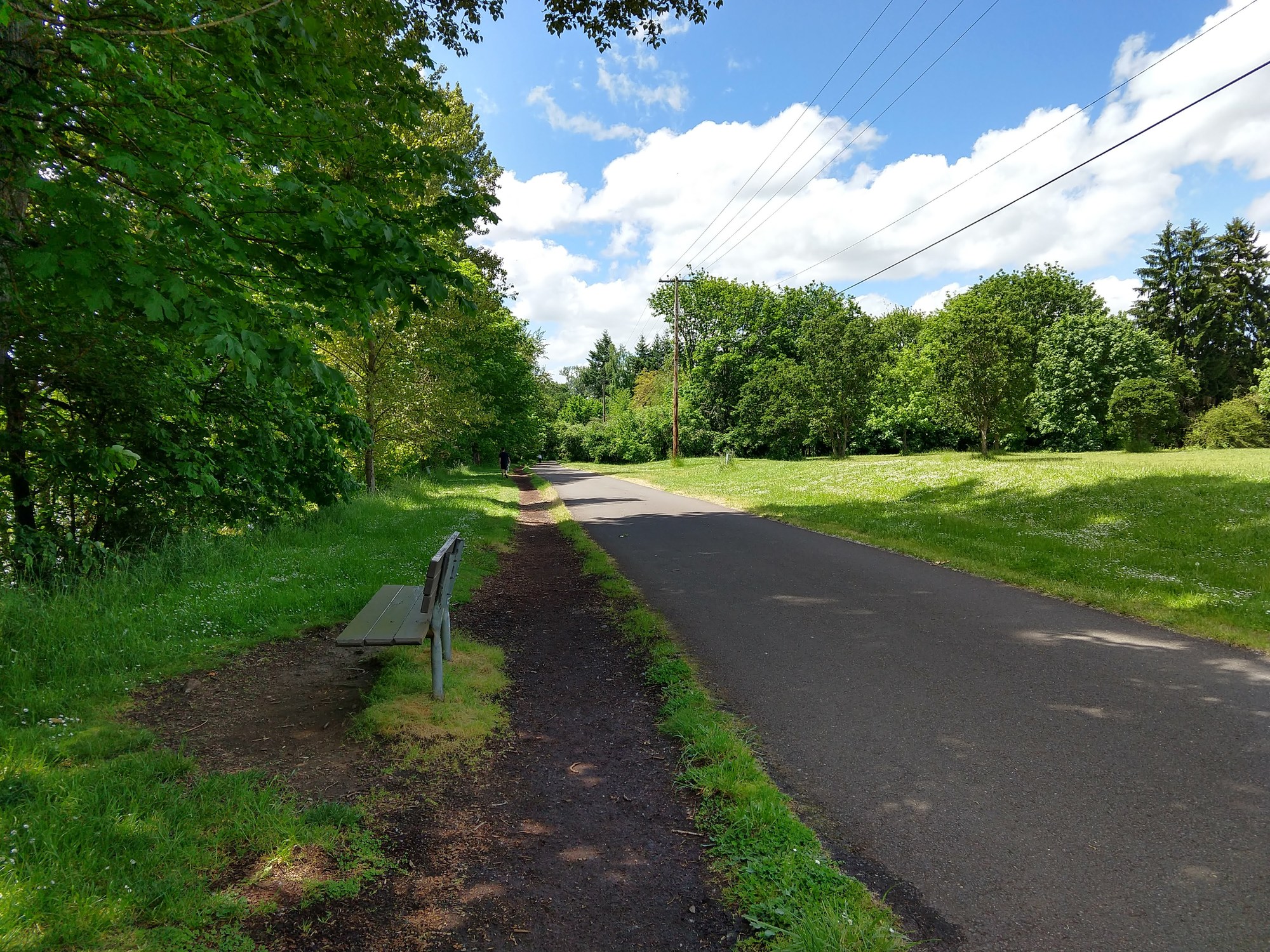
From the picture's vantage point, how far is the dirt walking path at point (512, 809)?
7.97 feet

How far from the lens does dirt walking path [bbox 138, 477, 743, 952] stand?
2.43m

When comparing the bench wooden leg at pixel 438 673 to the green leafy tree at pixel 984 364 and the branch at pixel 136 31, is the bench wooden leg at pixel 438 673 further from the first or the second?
the green leafy tree at pixel 984 364

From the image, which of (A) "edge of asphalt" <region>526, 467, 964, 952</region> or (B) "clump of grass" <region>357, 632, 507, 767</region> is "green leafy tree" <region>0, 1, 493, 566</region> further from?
(A) "edge of asphalt" <region>526, 467, 964, 952</region>

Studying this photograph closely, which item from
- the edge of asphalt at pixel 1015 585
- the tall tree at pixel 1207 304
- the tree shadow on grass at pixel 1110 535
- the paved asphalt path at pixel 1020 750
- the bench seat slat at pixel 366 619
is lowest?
the paved asphalt path at pixel 1020 750

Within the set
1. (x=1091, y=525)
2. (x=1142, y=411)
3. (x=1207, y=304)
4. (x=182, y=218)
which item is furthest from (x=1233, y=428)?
(x=182, y=218)

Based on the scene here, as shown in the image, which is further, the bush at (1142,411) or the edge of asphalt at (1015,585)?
the bush at (1142,411)

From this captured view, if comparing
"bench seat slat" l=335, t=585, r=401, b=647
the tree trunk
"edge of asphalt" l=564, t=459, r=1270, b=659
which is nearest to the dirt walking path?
"bench seat slat" l=335, t=585, r=401, b=647

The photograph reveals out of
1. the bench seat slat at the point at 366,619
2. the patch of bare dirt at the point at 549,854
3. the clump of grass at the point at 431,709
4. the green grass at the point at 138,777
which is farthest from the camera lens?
the bench seat slat at the point at 366,619

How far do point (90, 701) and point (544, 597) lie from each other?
4398mm

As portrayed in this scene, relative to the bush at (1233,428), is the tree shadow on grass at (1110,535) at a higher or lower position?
lower

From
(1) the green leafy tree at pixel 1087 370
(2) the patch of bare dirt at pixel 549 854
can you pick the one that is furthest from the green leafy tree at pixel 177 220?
(1) the green leafy tree at pixel 1087 370

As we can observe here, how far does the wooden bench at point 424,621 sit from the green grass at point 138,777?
1.14 feet

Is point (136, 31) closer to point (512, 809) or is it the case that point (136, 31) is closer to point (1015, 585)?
point (512, 809)

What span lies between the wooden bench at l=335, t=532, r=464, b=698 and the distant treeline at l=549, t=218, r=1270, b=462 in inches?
1248
